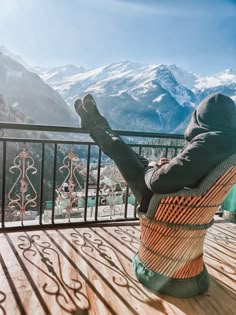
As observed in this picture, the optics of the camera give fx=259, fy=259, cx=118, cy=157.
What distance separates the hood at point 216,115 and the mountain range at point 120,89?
36.7m

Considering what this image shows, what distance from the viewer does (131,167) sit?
141 centimetres

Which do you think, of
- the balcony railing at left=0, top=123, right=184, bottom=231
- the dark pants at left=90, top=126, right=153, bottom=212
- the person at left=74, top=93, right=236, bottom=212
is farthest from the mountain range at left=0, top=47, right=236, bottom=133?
the person at left=74, top=93, right=236, bottom=212

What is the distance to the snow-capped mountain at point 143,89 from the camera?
60906mm

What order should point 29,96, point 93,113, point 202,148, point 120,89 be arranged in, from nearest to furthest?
point 202,148 → point 93,113 → point 29,96 → point 120,89

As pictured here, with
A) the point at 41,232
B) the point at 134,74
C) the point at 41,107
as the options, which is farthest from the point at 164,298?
the point at 134,74

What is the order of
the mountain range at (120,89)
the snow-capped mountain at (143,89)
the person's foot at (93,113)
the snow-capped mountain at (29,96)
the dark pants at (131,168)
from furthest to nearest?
the snow-capped mountain at (143,89), the mountain range at (120,89), the snow-capped mountain at (29,96), the person's foot at (93,113), the dark pants at (131,168)

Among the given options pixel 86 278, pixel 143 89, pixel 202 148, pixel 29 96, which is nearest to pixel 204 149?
pixel 202 148

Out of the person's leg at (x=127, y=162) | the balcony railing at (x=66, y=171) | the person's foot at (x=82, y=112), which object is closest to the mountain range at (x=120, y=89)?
the balcony railing at (x=66, y=171)

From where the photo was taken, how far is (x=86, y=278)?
4.96 ft

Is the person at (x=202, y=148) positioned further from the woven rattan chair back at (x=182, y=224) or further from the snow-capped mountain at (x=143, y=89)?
the snow-capped mountain at (x=143, y=89)

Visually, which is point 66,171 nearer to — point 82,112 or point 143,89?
point 82,112

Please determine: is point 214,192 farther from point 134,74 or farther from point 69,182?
point 134,74

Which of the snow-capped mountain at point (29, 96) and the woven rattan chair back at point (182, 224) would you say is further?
the snow-capped mountain at point (29, 96)

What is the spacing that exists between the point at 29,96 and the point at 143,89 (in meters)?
38.5
